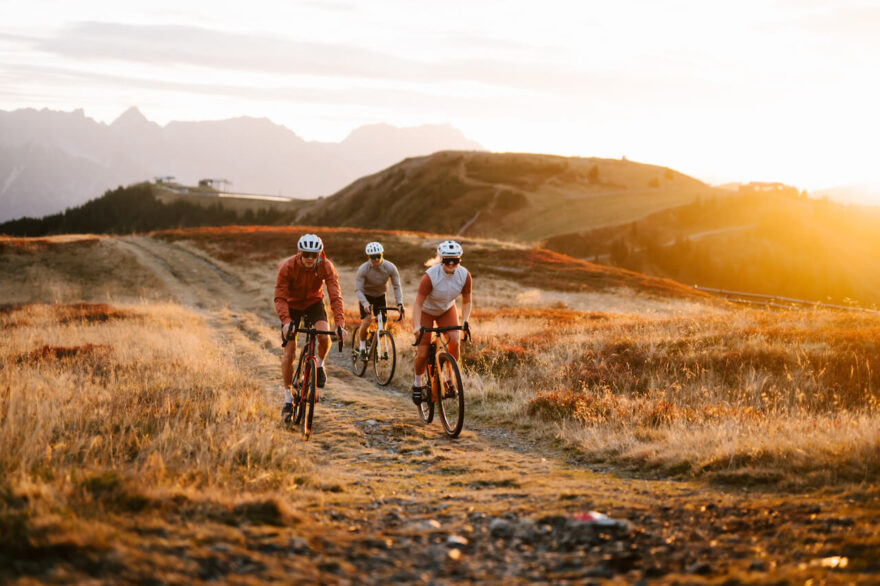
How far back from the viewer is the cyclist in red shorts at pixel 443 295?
958 cm

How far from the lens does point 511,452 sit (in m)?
9.06

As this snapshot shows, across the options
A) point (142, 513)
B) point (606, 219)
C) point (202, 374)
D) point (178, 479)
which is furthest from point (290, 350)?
point (606, 219)

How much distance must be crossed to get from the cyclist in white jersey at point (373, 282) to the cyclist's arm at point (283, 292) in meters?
4.17

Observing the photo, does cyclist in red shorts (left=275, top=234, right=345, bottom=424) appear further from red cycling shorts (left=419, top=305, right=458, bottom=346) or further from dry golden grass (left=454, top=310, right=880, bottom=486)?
dry golden grass (left=454, top=310, right=880, bottom=486)

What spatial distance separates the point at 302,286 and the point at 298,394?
5.22ft

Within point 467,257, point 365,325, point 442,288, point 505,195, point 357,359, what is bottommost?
point 357,359

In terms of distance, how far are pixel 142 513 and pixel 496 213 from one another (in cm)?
13772

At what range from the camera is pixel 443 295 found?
9773 mm

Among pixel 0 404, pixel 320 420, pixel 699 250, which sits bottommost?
pixel 320 420

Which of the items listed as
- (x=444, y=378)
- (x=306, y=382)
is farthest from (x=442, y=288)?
(x=306, y=382)

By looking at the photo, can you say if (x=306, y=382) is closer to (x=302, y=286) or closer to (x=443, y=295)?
(x=302, y=286)

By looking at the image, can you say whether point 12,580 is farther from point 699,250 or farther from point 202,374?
point 699,250

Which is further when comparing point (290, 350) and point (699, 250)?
point (699, 250)

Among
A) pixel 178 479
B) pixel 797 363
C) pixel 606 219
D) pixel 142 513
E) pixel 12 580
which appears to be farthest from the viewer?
pixel 606 219
